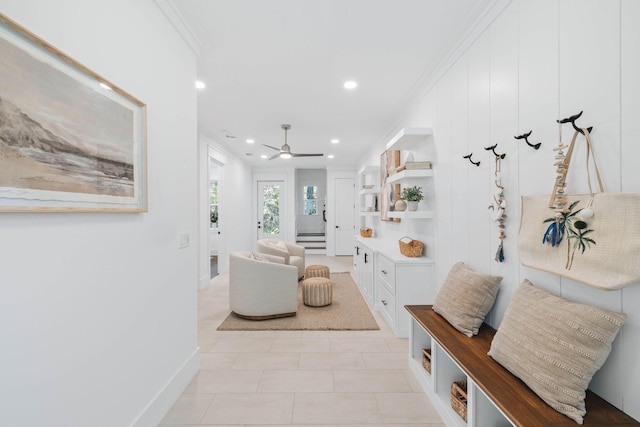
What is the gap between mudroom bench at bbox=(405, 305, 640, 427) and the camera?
42.7 inches

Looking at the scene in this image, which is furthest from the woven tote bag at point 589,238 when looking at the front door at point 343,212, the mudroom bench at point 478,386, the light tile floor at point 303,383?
the front door at point 343,212

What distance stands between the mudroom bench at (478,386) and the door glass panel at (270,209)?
6.24 m

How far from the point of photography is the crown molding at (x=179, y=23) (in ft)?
6.03

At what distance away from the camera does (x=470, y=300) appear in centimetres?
188

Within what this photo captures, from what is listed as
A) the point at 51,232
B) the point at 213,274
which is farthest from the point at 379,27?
the point at 213,274

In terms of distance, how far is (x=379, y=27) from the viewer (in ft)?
7.02

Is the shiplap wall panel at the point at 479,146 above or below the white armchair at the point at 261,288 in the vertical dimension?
above

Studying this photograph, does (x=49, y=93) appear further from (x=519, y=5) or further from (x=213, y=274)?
(x=213, y=274)

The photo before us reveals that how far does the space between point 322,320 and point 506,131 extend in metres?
2.55

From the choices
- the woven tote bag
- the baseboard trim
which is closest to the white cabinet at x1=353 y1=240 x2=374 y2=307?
the baseboard trim

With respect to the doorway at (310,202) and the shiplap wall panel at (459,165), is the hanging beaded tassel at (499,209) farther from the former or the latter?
the doorway at (310,202)

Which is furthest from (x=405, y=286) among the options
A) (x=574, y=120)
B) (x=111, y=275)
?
(x=111, y=275)

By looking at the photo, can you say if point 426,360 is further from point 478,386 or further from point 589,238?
point 589,238

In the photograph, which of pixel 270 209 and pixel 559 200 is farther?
pixel 270 209
